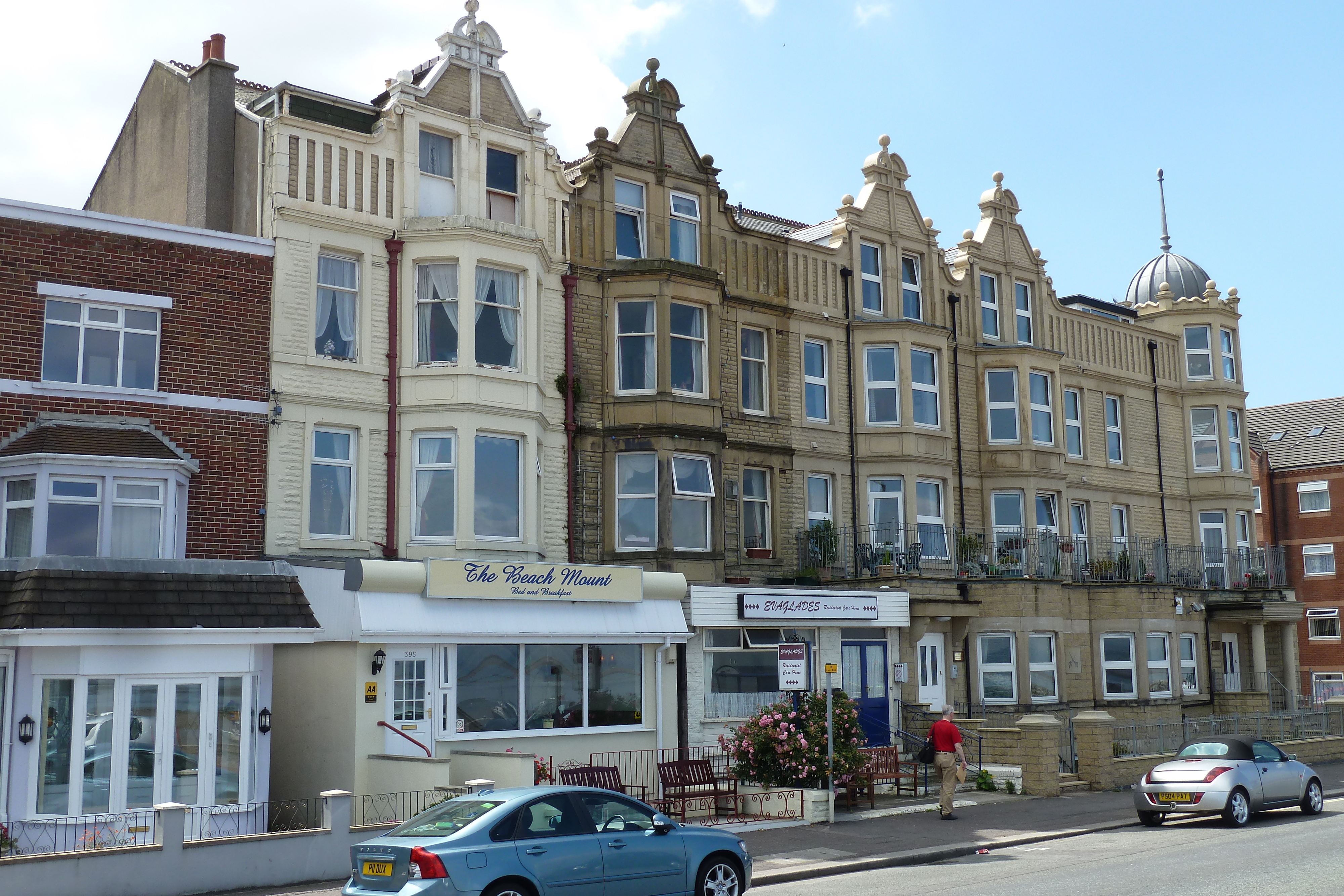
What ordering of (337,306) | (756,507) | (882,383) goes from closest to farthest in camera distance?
(337,306) < (756,507) < (882,383)

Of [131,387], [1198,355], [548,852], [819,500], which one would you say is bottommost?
[548,852]

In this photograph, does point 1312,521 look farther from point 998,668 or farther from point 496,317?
point 496,317

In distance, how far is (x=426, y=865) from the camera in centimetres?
1135

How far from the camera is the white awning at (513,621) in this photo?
62.1 ft

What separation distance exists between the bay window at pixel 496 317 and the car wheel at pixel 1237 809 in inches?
534

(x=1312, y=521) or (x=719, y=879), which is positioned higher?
(x=1312, y=521)

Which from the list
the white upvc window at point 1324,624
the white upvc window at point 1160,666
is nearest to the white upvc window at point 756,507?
the white upvc window at point 1160,666

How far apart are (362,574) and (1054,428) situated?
19.4 m

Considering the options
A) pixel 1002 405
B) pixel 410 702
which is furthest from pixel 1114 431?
pixel 410 702

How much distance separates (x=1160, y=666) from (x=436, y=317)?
67.1 ft

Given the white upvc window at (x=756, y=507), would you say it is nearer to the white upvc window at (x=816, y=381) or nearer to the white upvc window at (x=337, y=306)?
the white upvc window at (x=816, y=381)

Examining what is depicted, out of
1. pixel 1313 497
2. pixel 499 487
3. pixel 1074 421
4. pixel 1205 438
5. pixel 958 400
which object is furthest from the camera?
pixel 1313 497

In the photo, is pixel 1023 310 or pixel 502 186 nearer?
pixel 502 186

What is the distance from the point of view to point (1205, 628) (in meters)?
33.9
